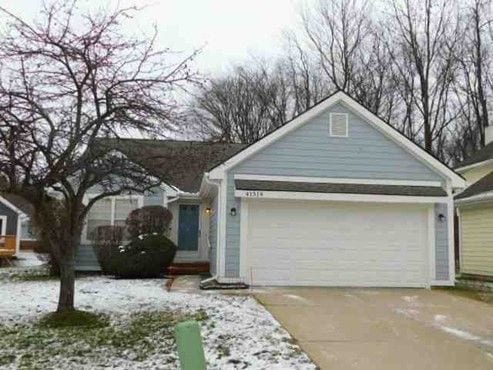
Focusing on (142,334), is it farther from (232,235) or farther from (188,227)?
(188,227)

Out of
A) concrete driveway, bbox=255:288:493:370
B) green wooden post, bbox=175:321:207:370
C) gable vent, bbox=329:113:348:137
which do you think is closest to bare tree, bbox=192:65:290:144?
gable vent, bbox=329:113:348:137

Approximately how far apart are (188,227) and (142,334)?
10.7 m

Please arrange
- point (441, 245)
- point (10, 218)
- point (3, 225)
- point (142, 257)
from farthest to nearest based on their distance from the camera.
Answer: point (10, 218) → point (3, 225) → point (142, 257) → point (441, 245)

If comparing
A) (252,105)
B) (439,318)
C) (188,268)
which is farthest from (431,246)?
(252,105)

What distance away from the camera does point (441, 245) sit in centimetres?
1388

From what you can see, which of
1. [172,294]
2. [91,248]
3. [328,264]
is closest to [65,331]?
[172,294]

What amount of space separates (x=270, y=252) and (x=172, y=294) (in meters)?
2.75

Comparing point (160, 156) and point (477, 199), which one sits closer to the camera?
point (160, 156)

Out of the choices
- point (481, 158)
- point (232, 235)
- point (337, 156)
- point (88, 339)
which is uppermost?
point (481, 158)

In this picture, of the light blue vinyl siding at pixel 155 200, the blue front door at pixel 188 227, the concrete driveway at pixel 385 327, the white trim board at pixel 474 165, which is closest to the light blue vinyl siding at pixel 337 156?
the concrete driveway at pixel 385 327

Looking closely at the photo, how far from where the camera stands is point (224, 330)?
26.8 feet

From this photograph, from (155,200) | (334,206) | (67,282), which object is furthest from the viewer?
(155,200)

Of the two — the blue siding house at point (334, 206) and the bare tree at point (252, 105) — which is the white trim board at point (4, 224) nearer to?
the bare tree at point (252, 105)

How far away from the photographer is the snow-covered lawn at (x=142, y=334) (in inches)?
262
